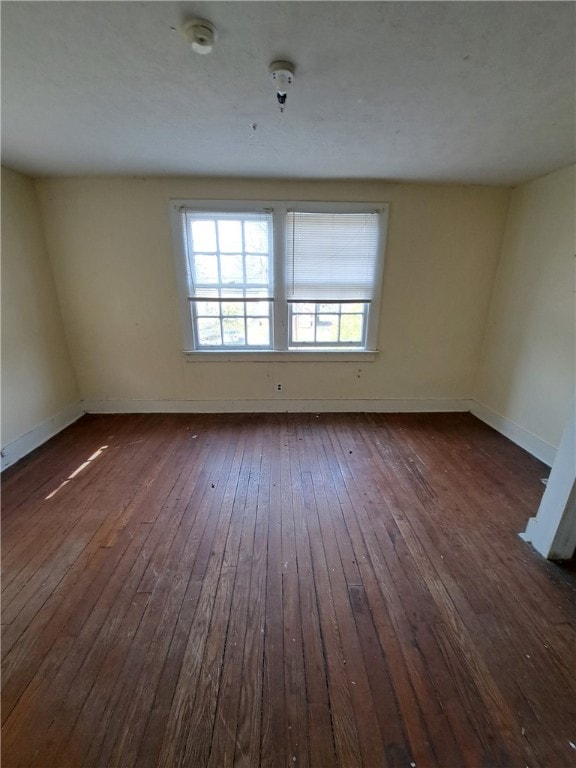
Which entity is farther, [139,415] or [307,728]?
[139,415]

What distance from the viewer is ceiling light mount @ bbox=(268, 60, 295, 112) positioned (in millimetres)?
1333

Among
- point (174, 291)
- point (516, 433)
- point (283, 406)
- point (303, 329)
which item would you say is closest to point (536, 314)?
point (516, 433)

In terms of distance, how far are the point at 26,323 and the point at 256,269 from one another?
220 centimetres

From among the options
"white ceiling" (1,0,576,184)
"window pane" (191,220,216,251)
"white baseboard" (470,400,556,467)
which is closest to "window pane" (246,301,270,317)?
"window pane" (191,220,216,251)

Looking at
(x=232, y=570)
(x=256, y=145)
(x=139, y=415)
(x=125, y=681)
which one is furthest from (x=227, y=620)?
(x=256, y=145)

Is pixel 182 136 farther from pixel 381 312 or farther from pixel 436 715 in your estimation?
pixel 436 715

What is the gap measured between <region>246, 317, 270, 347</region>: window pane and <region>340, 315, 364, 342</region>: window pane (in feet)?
2.76

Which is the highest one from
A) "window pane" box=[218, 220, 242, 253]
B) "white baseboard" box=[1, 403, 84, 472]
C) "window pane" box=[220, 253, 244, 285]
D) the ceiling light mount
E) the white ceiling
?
the white ceiling

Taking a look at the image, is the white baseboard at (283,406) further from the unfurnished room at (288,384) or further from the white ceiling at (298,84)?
the white ceiling at (298,84)

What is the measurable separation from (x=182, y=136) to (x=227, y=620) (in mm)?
2853

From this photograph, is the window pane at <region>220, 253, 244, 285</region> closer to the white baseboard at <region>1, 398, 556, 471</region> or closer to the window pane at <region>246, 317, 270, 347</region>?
the window pane at <region>246, 317, 270, 347</region>

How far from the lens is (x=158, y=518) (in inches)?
78.0

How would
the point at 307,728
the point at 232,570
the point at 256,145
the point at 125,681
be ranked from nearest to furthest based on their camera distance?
the point at 307,728 < the point at 125,681 < the point at 232,570 < the point at 256,145

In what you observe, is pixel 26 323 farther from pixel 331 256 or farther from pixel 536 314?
pixel 536 314
